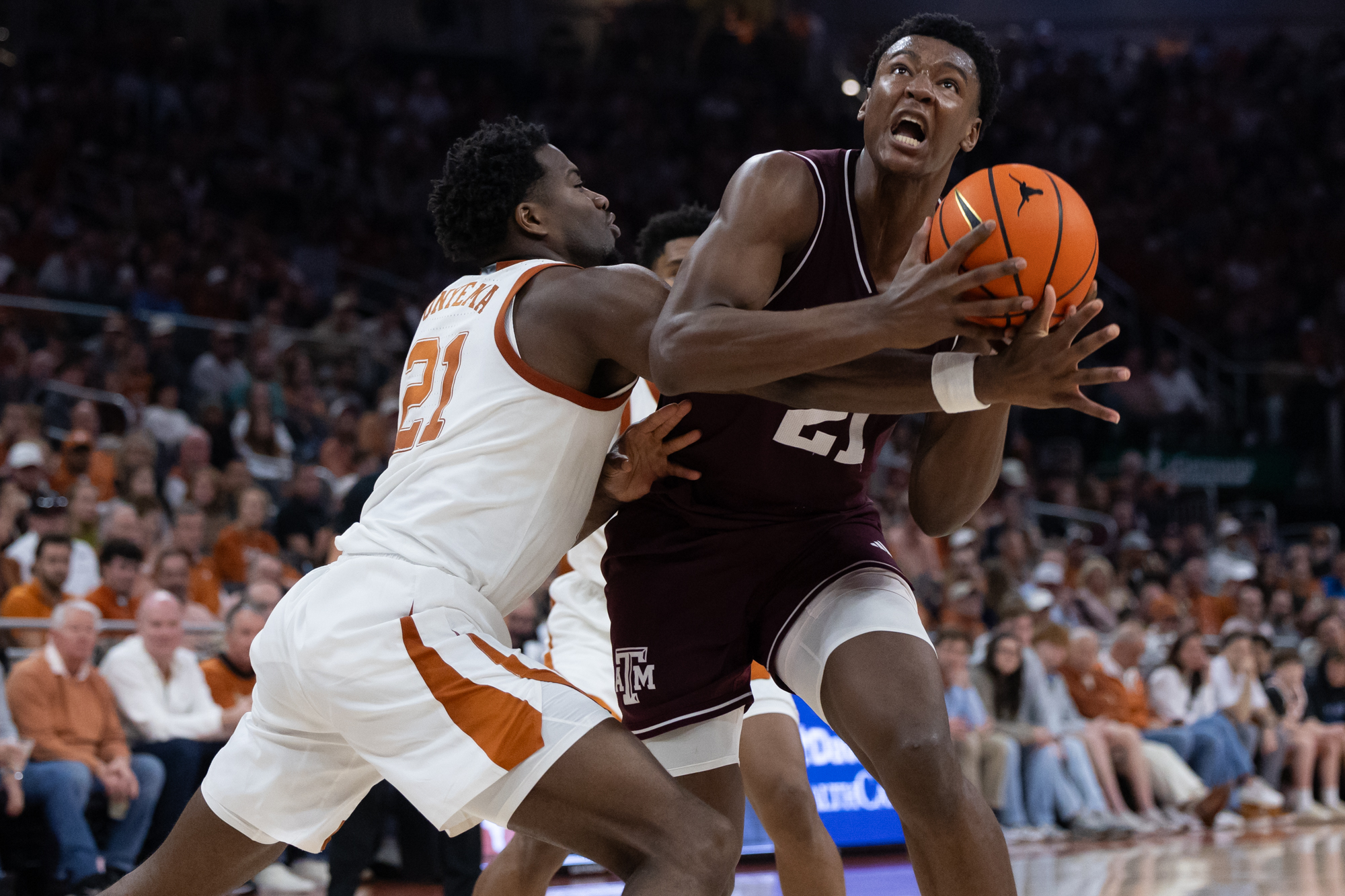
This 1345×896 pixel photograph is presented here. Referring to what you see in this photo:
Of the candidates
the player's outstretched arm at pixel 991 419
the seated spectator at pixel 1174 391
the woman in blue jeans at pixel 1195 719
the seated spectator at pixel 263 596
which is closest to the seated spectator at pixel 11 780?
the seated spectator at pixel 263 596

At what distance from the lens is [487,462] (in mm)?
2848

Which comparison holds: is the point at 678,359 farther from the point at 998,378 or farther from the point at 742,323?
the point at 998,378

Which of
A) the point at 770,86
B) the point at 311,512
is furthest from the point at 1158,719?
the point at 770,86

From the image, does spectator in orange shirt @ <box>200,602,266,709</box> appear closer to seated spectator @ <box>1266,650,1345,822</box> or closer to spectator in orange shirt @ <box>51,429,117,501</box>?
spectator in orange shirt @ <box>51,429,117,501</box>

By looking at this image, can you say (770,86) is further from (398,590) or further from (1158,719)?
(398,590)

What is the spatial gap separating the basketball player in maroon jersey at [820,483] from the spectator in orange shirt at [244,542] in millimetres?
5391

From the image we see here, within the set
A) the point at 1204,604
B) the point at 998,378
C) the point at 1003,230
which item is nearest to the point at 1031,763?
the point at 1204,604

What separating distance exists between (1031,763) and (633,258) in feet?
13.8

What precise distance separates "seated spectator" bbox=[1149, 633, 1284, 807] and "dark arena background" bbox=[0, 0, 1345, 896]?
0.30 feet

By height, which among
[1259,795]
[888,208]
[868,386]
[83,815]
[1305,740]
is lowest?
[1259,795]

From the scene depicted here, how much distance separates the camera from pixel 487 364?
2.89 metres

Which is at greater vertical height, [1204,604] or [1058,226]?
[1058,226]

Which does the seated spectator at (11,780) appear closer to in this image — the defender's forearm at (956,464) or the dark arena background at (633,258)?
the dark arena background at (633,258)

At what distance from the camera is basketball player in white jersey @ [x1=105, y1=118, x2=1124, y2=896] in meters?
2.60
